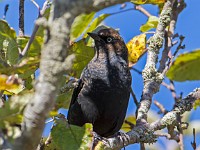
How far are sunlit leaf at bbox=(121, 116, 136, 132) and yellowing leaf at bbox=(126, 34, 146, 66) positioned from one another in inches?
22.9

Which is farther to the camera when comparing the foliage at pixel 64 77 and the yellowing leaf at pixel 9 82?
the yellowing leaf at pixel 9 82

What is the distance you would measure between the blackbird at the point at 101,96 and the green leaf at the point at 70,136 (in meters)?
1.56

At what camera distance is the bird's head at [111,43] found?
458 centimetres

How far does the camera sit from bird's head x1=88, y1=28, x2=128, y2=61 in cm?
458

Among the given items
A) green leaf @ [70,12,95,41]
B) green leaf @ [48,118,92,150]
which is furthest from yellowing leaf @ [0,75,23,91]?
green leaf @ [70,12,95,41]

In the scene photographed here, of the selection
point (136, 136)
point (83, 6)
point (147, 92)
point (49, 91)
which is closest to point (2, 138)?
point (49, 91)

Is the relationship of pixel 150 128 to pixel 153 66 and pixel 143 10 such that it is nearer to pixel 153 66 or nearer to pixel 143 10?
pixel 153 66

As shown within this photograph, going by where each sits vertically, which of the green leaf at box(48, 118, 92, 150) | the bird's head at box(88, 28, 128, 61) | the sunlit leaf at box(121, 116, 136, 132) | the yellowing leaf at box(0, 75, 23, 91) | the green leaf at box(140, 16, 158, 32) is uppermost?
the green leaf at box(140, 16, 158, 32)

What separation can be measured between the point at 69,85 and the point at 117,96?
879mm

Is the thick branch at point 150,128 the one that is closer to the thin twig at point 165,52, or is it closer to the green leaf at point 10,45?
the thin twig at point 165,52

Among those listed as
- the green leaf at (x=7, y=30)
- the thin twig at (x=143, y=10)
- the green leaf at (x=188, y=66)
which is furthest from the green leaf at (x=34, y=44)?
the thin twig at (x=143, y=10)

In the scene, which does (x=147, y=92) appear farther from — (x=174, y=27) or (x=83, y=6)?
(x=83, y=6)

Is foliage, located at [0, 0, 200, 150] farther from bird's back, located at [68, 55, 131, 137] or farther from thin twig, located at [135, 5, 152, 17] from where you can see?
thin twig, located at [135, 5, 152, 17]

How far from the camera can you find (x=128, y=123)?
4.33m
